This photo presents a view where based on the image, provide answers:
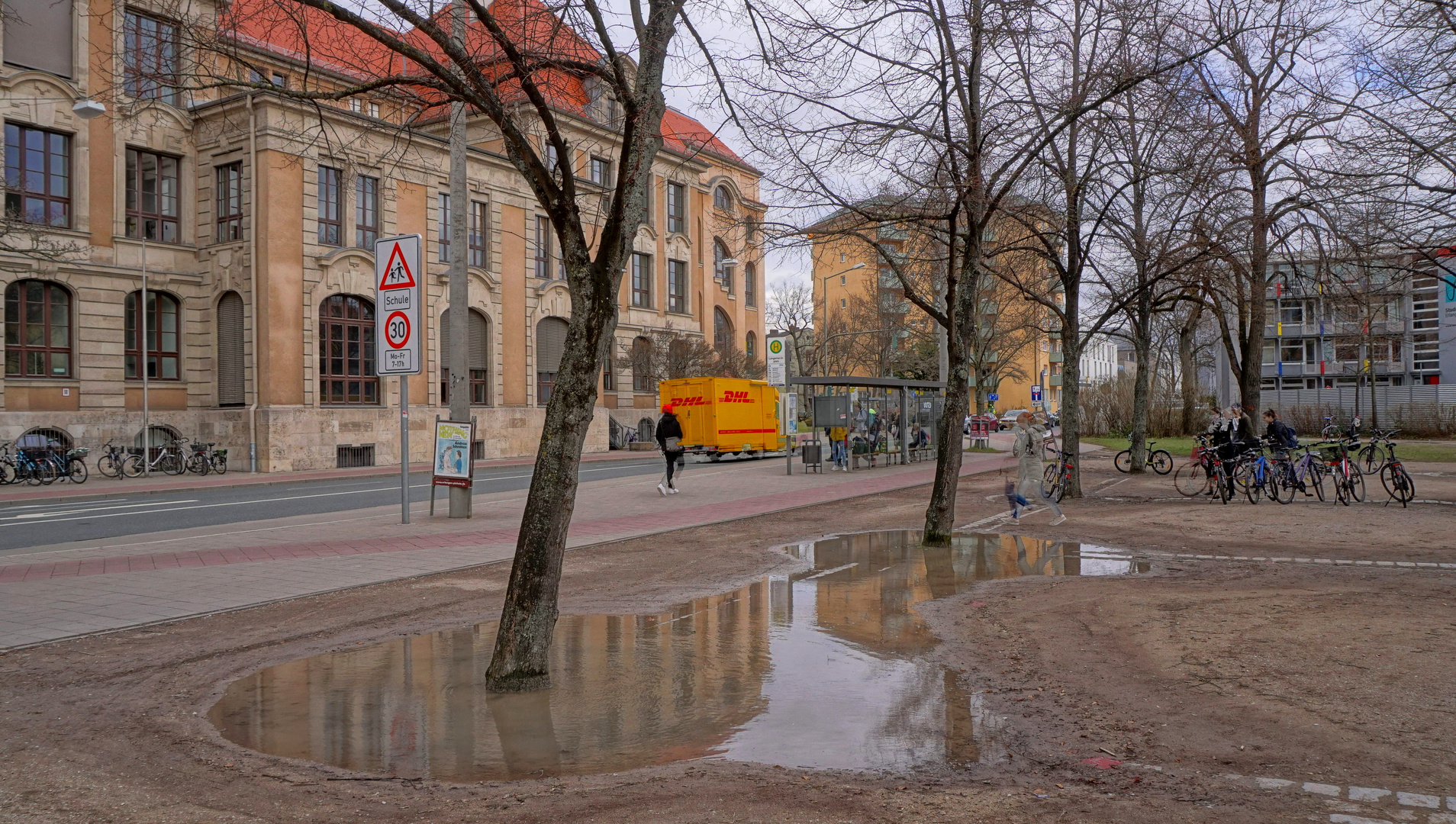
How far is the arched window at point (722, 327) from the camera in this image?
188ft

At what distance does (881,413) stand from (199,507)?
2006 cm

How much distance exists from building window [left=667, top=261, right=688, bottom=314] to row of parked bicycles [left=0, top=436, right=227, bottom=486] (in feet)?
83.4

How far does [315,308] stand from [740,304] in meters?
30.2

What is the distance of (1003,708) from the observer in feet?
18.0

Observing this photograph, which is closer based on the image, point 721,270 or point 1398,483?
point 1398,483

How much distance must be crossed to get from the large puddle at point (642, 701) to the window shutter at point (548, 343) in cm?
3561

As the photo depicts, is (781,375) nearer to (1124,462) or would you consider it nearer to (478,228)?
(1124,462)

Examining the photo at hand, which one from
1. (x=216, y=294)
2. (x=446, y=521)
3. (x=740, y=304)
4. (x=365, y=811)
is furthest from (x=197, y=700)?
(x=740, y=304)

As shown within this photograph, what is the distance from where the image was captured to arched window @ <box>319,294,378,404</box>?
1330 inches

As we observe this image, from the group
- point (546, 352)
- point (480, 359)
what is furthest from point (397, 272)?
point (546, 352)

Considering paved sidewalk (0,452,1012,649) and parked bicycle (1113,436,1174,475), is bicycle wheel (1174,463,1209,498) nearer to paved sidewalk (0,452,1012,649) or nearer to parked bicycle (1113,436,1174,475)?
parked bicycle (1113,436,1174,475)

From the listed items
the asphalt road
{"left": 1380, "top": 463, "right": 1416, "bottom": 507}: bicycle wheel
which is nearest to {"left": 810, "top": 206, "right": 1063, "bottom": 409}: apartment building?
{"left": 1380, "top": 463, "right": 1416, "bottom": 507}: bicycle wheel

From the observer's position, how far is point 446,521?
50.2 ft

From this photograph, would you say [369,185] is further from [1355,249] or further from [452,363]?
[1355,249]
